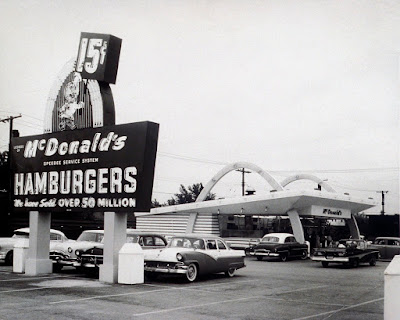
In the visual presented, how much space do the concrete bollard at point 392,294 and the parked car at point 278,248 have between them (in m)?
18.7

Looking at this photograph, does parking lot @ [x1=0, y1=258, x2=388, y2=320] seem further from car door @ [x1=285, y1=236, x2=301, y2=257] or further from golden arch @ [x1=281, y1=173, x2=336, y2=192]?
golden arch @ [x1=281, y1=173, x2=336, y2=192]

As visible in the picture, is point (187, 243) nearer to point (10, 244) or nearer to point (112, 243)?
point (112, 243)

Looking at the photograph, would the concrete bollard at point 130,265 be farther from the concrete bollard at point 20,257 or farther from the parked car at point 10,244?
the parked car at point 10,244

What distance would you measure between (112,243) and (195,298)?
3748mm

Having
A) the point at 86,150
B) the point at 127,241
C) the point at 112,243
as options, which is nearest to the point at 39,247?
the point at 127,241

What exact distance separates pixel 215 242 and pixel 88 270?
4417 mm

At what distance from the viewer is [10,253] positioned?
2002 cm

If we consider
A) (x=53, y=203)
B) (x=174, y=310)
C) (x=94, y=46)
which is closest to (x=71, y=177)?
(x=53, y=203)

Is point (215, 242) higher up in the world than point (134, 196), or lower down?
lower down

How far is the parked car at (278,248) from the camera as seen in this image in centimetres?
2427

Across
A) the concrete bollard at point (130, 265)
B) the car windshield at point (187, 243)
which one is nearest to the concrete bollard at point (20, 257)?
the concrete bollard at point (130, 265)

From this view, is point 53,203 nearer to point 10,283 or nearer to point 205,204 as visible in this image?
point 10,283

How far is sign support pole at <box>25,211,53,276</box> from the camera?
644 inches

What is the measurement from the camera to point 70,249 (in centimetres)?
1772
